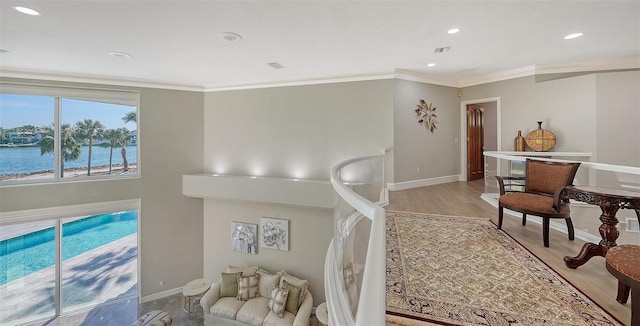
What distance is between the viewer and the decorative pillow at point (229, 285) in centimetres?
643

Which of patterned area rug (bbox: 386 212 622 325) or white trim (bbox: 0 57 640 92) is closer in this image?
patterned area rug (bbox: 386 212 622 325)

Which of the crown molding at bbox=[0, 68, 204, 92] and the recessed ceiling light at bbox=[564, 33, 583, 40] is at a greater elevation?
the crown molding at bbox=[0, 68, 204, 92]

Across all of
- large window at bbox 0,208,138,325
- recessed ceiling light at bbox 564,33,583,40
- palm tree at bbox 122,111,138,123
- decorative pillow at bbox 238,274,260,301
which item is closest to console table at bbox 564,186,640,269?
recessed ceiling light at bbox 564,33,583,40

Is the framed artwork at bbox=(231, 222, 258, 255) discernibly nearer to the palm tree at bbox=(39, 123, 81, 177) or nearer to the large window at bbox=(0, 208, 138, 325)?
the large window at bbox=(0, 208, 138, 325)

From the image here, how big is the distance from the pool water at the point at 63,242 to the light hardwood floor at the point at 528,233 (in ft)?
22.5

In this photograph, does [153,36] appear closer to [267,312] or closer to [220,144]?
[220,144]

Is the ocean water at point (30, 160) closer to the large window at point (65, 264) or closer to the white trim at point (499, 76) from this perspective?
the large window at point (65, 264)

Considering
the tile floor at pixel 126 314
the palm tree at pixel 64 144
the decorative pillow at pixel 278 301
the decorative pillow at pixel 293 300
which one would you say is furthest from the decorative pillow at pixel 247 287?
the palm tree at pixel 64 144

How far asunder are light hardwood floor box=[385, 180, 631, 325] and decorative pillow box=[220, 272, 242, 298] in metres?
4.56

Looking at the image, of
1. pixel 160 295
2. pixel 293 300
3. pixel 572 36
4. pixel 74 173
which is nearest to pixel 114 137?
pixel 74 173

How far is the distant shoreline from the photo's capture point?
5.54 metres

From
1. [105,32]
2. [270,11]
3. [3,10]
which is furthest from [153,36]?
[270,11]

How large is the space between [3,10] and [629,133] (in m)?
9.81

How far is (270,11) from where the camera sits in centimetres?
297
